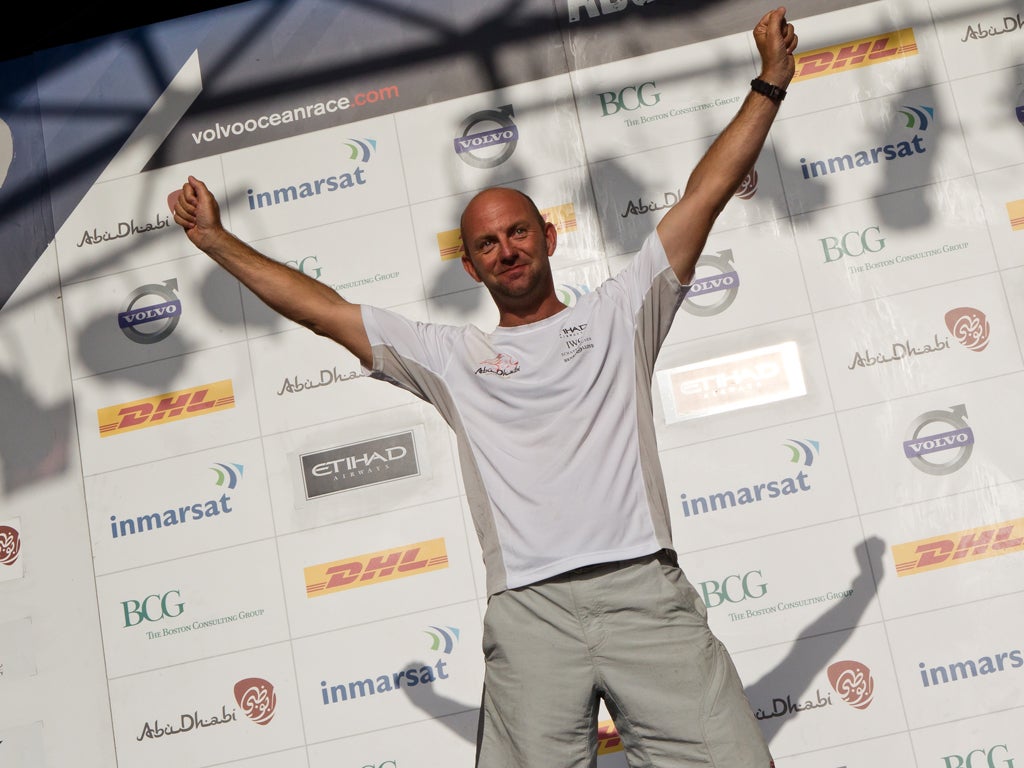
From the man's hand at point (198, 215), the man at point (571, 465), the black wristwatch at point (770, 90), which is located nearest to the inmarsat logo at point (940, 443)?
the man at point (571, 465)

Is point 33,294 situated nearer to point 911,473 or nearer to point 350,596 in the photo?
point 350,596

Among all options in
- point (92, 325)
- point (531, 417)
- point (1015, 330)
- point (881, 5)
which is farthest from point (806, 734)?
point (92, 325)

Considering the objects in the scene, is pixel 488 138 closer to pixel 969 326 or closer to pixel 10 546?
pixel 969 326

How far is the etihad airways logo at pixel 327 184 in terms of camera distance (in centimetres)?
380

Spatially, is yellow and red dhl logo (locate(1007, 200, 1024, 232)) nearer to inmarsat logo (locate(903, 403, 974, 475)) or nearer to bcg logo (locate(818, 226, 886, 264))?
bcg logo (locate(818, 226, 886, 264))

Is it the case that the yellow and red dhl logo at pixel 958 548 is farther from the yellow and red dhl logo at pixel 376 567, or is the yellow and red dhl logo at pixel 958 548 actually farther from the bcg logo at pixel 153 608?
the bcg logo at pixel 153 608

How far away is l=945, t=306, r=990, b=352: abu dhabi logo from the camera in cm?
352

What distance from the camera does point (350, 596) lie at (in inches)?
Answer: 140

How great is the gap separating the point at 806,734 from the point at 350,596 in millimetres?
1688

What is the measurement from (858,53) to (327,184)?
82.9 inches

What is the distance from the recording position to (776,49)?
1849 millimetres

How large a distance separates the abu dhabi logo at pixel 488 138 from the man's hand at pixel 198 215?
1882mm

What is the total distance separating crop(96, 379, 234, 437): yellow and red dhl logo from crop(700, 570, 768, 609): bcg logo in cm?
192

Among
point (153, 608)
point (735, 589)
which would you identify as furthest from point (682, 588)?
point (153, 608)
